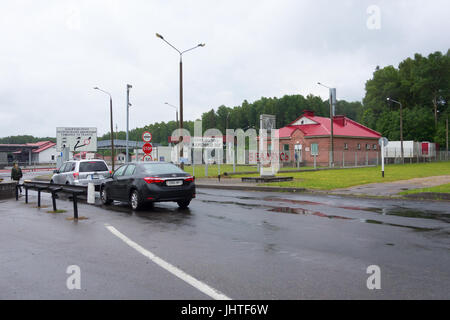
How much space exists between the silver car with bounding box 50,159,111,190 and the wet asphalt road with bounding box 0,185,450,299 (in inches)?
279

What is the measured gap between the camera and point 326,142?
50.6 metres

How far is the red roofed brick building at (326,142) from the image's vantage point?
165ft

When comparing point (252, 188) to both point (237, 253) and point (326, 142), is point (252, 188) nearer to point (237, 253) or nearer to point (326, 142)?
point (237, 253)

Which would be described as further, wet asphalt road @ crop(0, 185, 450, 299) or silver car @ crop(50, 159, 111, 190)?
silver car @ crop(50, 159, 111, 190)

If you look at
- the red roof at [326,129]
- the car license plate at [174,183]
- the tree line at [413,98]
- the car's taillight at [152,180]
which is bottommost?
the car license plate at [174,183]

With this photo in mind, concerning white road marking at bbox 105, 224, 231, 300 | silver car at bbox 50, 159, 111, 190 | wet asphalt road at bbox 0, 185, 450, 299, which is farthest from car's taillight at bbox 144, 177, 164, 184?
silver car at bbox 50, 159, 111, 190

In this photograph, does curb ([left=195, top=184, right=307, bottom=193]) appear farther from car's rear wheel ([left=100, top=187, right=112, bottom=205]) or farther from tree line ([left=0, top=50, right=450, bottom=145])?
tree line ([left=0, top=50, right=450, bottom=145])

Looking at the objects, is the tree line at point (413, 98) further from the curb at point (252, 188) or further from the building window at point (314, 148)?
the curb at point (252, 188)

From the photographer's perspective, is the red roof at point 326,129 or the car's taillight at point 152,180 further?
the red roof at point 326,129

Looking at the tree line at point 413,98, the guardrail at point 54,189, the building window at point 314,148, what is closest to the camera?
the guardrail at point 54,189

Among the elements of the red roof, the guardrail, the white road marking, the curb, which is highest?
the red roof

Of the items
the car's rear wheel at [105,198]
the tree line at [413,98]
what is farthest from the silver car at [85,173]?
the tree line at [413,98]

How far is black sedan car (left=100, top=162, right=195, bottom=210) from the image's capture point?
11867 millimetres

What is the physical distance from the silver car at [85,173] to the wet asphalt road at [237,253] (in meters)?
7.09
